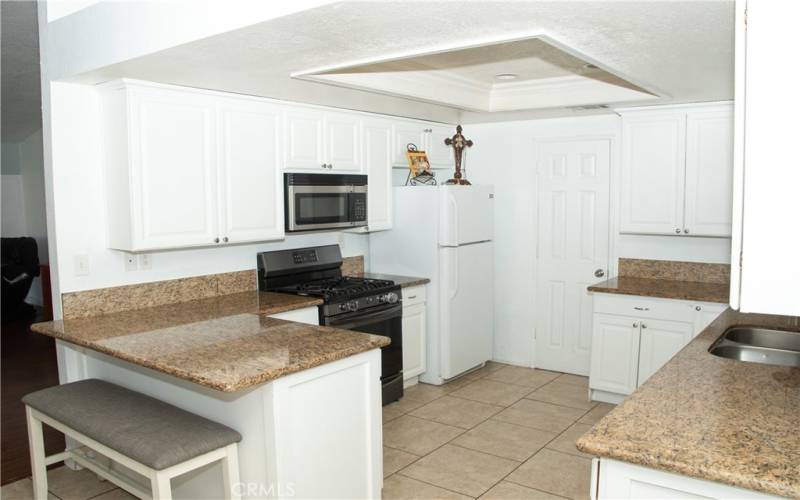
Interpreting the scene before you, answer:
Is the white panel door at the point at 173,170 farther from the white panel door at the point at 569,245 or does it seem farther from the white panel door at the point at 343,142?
the white panel door at the point at 569,245

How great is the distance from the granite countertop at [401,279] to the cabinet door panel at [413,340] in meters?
0.18

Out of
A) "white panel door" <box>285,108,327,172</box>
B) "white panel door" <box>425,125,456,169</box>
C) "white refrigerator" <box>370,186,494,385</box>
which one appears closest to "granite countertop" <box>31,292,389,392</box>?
"white panel door" <box>285,108,327,172</box>

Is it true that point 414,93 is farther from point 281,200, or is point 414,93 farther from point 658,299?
point 658,299

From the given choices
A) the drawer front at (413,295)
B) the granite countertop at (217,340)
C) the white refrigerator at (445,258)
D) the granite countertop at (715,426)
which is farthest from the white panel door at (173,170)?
the granite countertop at (715,426)

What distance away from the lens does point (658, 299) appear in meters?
4.16

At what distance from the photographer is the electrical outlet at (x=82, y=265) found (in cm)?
Result: 339

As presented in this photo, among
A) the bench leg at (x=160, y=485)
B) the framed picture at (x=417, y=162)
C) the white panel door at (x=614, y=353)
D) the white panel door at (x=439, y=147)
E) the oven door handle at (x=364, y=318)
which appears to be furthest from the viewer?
the white panel door at (x=439, y=147)

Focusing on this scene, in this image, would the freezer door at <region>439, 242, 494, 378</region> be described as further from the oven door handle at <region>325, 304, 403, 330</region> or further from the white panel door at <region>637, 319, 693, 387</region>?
the white panel door at <region>637, 319, 693, 387</region>

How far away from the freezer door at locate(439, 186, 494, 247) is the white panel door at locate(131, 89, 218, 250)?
1821mm

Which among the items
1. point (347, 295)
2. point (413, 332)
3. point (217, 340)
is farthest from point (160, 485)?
point (413, 332)

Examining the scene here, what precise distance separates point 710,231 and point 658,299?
0.63 m

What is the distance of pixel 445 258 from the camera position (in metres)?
4.80

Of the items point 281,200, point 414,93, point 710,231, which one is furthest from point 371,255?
point 710,231

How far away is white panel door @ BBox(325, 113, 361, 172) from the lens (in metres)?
4.30
